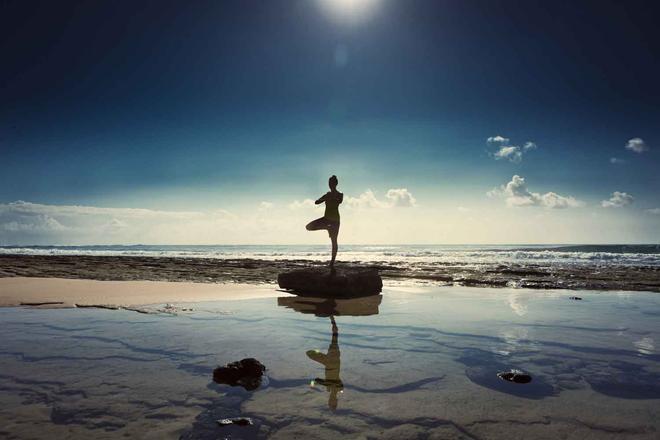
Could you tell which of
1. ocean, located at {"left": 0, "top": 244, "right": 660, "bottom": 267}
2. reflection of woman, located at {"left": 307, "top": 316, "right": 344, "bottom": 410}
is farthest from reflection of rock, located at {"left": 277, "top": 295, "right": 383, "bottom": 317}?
ocean, located at {"left": 0, "top": 244, "right": 660, "bottom": 267}

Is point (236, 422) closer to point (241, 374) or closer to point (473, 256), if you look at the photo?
point (241, 374)

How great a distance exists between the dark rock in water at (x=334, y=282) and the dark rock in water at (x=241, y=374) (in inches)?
253

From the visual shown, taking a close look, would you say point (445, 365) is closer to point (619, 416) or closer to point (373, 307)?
point (619, 416)

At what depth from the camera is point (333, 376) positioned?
3.63m

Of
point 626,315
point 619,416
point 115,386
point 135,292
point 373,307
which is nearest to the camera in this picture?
point 619,416

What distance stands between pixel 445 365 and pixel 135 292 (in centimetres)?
900

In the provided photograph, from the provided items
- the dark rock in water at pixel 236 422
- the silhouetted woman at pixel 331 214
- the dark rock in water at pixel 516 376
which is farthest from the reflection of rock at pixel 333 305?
the dark rock in water at pixel 236 422

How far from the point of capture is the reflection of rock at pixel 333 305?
294 inches

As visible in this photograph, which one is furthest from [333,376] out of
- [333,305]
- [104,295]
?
[104,295]

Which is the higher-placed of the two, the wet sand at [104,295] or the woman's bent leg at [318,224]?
the woman's bent leg at [318,224]

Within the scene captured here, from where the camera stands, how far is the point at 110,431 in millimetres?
2482

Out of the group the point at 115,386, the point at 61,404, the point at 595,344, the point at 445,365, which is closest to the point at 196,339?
the point at 115,386

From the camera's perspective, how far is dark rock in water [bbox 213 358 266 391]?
339 centimetres

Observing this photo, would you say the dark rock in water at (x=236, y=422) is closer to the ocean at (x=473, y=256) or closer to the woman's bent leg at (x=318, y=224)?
the woman's bent leg at (x=318, y=224)
